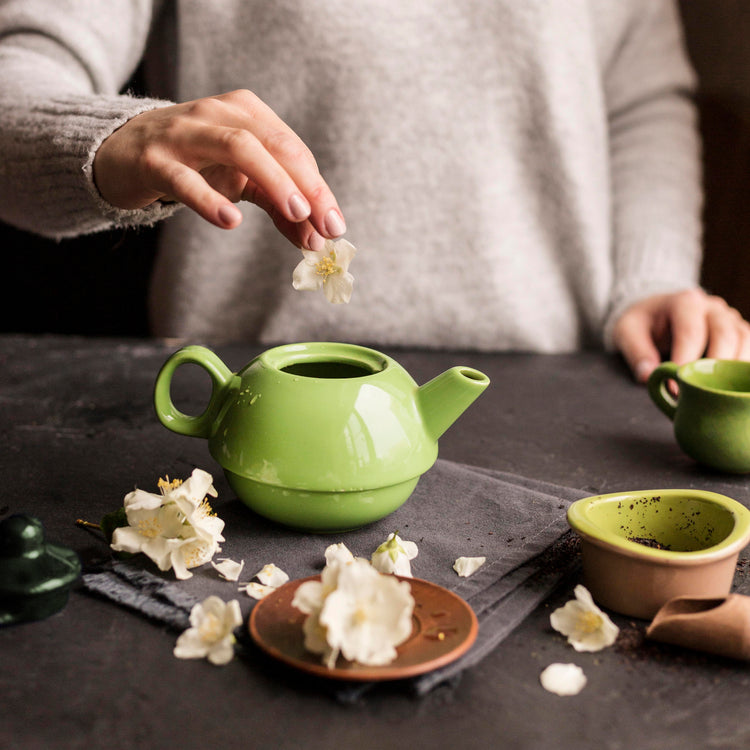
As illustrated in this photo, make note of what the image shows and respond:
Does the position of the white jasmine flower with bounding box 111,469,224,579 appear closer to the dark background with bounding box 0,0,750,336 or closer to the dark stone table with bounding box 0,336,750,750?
the dark stone table with bounding box 0,336,750,750

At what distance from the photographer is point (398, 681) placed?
51 cm

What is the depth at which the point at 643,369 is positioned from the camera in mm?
1248

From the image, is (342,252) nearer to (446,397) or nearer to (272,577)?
(446,397)

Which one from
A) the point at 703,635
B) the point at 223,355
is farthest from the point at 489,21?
the point at 703,635

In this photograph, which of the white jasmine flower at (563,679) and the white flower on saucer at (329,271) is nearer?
the white jasmine flower at (563,679)

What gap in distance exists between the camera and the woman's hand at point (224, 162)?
71 cm

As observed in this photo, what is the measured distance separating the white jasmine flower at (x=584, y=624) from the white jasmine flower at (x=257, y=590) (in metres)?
0.23

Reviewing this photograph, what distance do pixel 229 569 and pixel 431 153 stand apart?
3.40ft

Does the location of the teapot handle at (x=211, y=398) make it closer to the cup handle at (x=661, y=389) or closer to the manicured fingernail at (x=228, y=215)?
the manicured fingernail at (x=228, y=215)

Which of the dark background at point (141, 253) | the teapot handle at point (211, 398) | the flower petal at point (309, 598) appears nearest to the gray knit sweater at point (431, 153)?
the dark background at point (141, 253)

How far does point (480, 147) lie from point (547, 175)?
161mm

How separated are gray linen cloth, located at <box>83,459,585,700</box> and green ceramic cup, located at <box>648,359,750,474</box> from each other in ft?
0.63

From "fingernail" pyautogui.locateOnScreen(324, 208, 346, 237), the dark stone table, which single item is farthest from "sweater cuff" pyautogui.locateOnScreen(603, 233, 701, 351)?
the dark stone table

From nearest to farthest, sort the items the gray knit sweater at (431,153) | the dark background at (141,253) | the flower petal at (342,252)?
the flower petal at (342,252) → the gray knit sweater at (431,153) → the dark background at (141,253)
